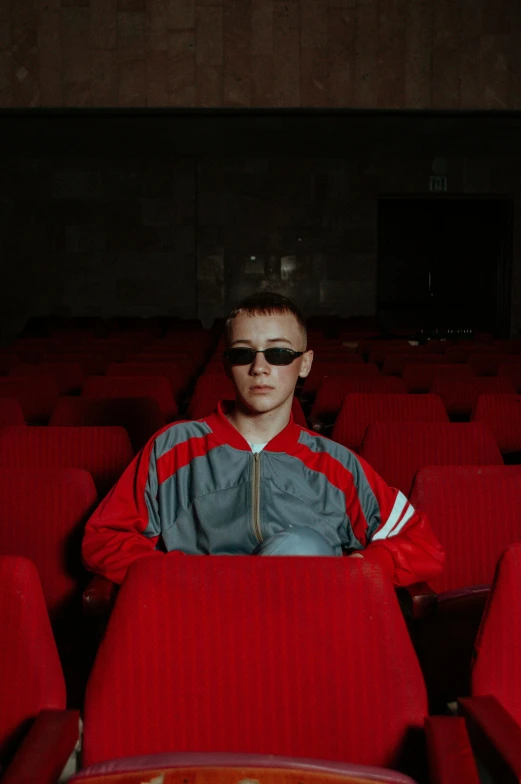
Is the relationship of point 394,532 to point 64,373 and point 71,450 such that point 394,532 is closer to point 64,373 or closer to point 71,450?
point 71,450

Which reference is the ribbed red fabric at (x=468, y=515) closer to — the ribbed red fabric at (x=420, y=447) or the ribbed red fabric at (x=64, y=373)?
the ribbed red fabric at (x=420, y=447)

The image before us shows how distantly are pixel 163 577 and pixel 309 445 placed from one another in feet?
2.55


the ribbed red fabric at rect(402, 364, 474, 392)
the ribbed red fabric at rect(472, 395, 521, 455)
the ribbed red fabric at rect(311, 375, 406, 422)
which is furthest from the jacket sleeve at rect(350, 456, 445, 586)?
the ribbed red fabric at rect(402, 364, 474, 392)

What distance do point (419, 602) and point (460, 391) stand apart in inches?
138

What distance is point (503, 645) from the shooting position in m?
1.58

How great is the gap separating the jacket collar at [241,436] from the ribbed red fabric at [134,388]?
290 centimetres

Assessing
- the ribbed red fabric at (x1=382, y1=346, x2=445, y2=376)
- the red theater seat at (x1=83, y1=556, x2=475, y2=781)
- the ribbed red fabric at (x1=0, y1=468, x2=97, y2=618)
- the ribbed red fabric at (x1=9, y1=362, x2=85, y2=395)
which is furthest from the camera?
the ribbed red fabric at (x1=382, y1=346, x2=445, y2=376)

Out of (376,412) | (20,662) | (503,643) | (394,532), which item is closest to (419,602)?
(394,532)

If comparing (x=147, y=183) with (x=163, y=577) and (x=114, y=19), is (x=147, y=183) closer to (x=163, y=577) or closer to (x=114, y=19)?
(x=114, y=19)

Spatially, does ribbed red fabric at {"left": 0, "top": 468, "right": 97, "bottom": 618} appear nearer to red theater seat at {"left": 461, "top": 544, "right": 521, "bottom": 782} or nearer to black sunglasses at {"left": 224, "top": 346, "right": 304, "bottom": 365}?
black sunglasses at {"left": 224, "top": 346, "right": 304, "bottom": 365}

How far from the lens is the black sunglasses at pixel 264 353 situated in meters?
2.16

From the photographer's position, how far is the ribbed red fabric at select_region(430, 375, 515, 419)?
547 cm

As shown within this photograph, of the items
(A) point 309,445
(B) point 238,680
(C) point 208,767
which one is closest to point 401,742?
(B) point 238,680

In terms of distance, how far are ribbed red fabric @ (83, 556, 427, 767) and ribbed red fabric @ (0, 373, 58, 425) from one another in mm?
3813
